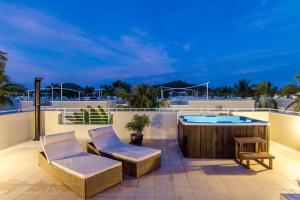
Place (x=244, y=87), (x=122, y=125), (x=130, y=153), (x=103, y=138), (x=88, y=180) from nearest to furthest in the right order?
(x=88, y=180)
(x=130, y=153)
(x=103, y=138)
(x=122, y=125)
(x=244, y=87)

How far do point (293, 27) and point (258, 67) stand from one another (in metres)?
5.50

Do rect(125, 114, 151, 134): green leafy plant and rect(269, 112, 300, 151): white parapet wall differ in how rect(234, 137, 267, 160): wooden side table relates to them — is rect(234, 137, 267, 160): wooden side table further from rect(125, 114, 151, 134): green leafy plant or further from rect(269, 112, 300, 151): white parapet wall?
rect(125, 114, 151, 134): green leafy plant

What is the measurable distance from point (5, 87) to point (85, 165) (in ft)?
13.6

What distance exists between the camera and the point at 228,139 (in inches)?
217

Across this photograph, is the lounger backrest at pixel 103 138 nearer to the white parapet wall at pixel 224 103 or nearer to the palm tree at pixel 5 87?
the palm tree at pixel 5 87

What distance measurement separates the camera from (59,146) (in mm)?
4418

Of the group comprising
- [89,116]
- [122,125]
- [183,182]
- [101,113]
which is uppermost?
[101,113]

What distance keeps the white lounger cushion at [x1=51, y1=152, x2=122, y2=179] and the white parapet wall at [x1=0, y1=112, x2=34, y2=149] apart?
3.64 metres

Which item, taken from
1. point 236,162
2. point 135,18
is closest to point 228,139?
point 236,162

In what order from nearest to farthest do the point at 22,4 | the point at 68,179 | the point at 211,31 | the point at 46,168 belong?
the point at 68,179, the point at 46,168, the point at 22,4, the point at 211,31

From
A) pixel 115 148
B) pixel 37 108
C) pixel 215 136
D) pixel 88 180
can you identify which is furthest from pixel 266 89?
pixel 88 180

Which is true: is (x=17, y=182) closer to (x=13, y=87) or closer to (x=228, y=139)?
(x=13, y=87)

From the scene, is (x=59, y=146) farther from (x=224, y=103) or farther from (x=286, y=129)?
(x=224, y=103)

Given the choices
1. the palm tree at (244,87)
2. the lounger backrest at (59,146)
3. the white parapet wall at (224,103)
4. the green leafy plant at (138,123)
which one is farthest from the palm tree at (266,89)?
the lounger backrest at (59,146)
